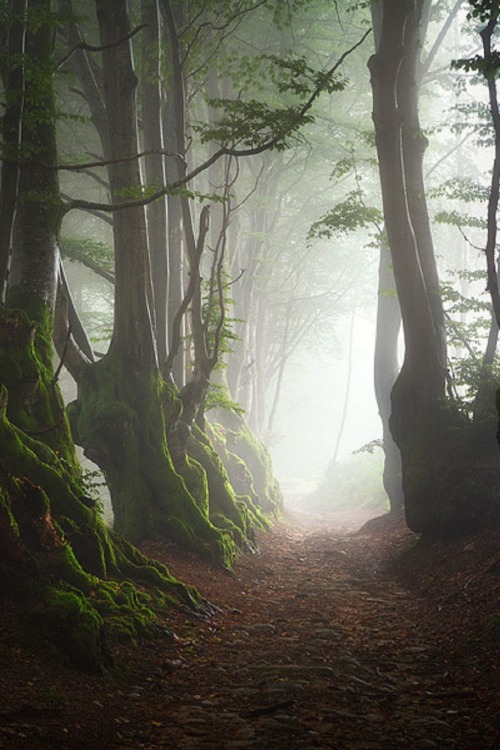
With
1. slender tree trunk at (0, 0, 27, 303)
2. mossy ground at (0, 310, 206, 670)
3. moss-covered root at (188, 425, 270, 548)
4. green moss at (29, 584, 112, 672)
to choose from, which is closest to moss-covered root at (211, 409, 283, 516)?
moss-covered root at (188, 425, 270, 548)

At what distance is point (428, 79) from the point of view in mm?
20156

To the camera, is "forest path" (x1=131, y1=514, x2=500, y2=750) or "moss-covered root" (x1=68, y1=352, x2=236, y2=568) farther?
"moss-covered root" (x1=68, y1=352, x2=236, y2=568)

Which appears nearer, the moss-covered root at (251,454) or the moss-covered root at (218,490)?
the moss-covered root at (218,490)

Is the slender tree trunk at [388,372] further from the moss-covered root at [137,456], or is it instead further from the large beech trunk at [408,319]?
the moss-covered root at [137,456]

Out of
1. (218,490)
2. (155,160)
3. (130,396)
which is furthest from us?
(218,490)

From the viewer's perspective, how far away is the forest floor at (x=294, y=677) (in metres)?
3.94

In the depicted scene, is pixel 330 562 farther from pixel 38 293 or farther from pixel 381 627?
pixel 38 293

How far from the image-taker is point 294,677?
519 centimetres

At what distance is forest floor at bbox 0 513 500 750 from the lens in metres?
3.94

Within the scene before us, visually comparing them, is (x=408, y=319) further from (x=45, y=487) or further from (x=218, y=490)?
(x=45, y=487)

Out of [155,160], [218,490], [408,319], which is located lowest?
[218,490]

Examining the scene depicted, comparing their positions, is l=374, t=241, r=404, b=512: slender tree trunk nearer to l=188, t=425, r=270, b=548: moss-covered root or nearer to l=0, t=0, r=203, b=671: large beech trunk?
l=188, t=425, r=270, b=548: moss-covered root

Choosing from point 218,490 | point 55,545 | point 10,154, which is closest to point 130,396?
point 218,490

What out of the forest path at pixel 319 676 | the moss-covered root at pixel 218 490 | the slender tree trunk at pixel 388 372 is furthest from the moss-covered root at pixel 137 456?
the slender tree trunk at pixel 388 372
